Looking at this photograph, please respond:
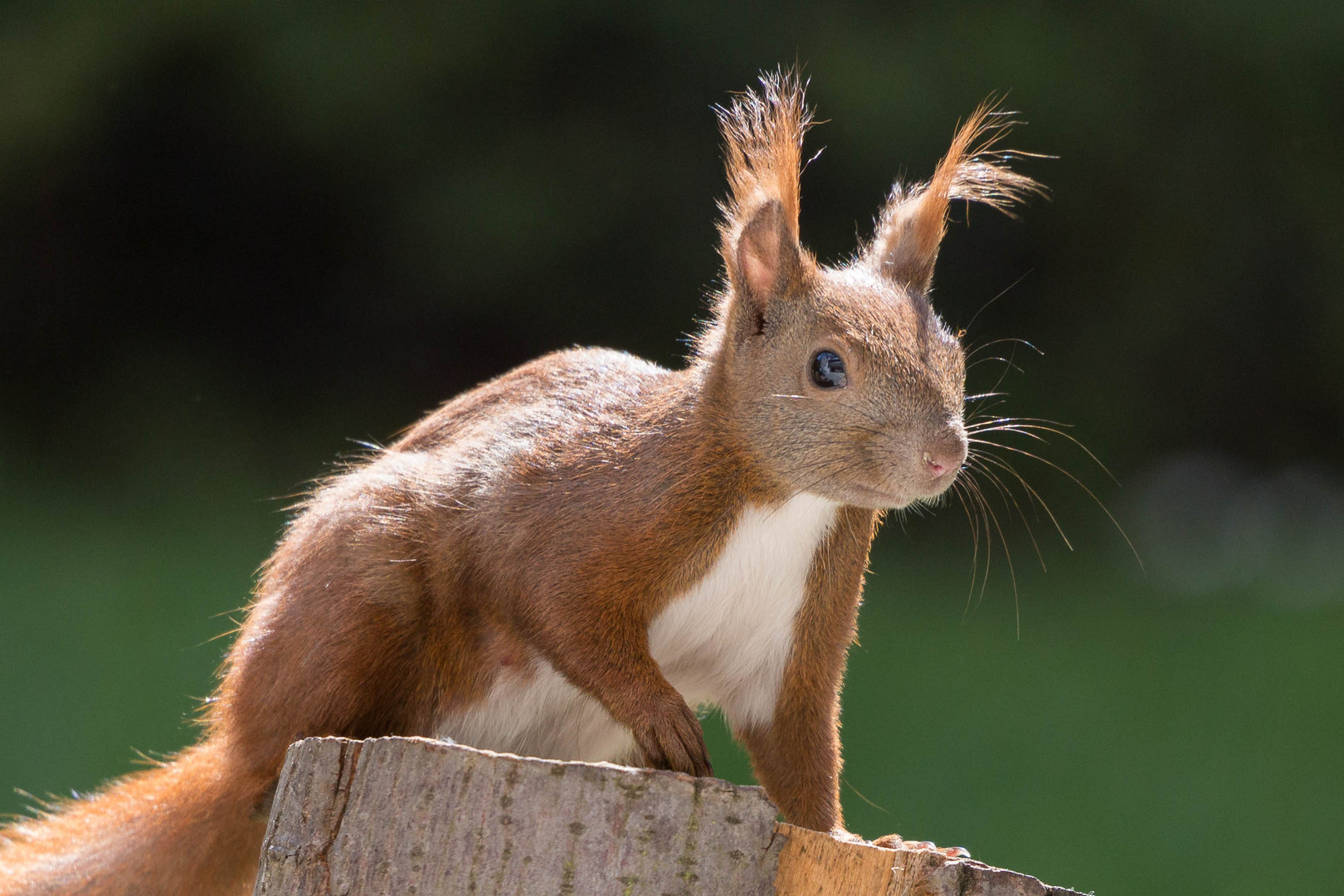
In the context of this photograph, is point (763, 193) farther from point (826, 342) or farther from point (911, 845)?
point (911, 845)

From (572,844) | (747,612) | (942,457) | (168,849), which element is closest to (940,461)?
(942,457)

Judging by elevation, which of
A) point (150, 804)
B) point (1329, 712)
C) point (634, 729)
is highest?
point (1329, 712)

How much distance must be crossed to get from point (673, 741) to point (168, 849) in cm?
90

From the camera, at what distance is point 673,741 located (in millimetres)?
1890

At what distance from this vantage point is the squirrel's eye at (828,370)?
199 centimetres

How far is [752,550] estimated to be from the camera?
2088mm

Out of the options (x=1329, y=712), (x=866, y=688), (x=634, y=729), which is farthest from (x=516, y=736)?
(x=1329, y=712)

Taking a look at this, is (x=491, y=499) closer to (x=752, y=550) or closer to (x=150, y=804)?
(x=752, y=550)

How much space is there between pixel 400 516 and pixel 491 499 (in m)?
0.15

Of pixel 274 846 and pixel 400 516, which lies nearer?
pixel 274 846

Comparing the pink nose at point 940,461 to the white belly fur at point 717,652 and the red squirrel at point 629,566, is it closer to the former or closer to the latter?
the red squirrel at point 629,566

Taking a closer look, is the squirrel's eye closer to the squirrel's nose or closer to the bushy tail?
the squirrel's nose

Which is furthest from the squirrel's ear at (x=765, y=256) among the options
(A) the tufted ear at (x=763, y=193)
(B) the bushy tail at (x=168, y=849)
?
(B) the bushy tail at (x=168, y=849)

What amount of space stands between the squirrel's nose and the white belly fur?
0.21m
